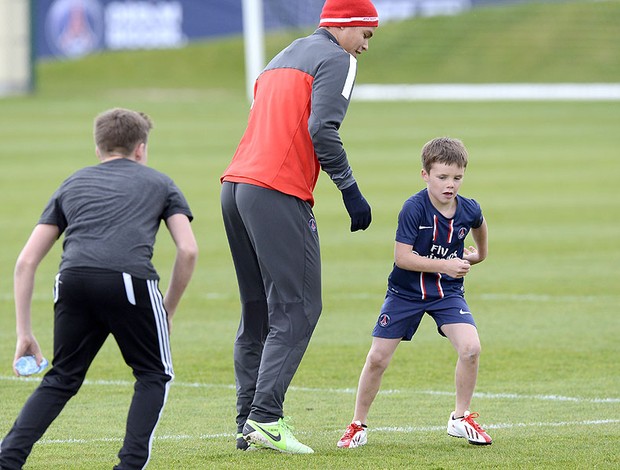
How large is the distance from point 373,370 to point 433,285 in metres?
0.55

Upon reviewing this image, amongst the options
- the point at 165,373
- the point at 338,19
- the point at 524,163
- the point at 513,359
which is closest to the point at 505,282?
the point at 513,359

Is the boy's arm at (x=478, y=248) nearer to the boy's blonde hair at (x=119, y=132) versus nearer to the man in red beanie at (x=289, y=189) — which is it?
the man in red beanie at (x=289, y=189)

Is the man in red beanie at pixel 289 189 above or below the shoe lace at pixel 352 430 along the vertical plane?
above

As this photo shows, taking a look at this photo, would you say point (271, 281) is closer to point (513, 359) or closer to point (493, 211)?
point (513, 359)

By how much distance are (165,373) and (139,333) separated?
0.24m

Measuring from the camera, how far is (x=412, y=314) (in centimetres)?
698

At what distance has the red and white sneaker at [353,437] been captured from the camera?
22.9ft

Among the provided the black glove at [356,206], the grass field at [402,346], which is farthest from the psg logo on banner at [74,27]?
the black glove at [356,206]

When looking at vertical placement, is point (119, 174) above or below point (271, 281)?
above

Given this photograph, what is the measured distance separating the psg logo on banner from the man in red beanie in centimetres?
4212

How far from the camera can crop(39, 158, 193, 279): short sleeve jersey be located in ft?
19.3

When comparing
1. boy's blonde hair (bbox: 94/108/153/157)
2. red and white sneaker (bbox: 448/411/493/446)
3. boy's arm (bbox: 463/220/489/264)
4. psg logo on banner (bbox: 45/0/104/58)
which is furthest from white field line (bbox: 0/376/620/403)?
psg logo on banner (bbox: 45/0/104/58)

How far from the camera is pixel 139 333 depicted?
5926 mm

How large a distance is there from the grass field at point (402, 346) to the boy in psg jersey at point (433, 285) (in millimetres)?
243
